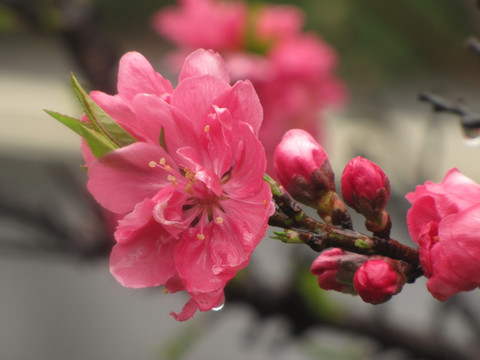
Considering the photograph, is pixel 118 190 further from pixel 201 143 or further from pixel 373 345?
pixel 373 345

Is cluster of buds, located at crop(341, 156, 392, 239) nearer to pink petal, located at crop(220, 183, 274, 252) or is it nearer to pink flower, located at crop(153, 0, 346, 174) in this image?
pink petal, located at crop(220, 183, 274, 252)

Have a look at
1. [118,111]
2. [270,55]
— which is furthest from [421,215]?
[270,55]

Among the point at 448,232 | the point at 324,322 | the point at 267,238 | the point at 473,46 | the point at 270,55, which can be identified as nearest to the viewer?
the point at 448,232

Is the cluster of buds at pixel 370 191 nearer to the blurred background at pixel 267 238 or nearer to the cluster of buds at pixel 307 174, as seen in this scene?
the cluster of buds at pixel 307 174

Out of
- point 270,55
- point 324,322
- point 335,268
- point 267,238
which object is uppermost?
point 335,268

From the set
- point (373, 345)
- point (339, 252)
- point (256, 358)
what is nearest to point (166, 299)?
point (256, 358)

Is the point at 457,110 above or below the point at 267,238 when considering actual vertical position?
above

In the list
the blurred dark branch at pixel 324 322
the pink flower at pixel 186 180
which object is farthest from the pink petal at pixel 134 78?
the blurred dark branch at pixel 324 322

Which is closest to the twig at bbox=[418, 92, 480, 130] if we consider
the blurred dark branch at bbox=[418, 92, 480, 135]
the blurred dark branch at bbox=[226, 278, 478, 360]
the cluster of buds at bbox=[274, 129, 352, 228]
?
the blurred dark branch at bbox=[418, 92, 480, 135]

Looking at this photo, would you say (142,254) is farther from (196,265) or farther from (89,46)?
(89,46)
